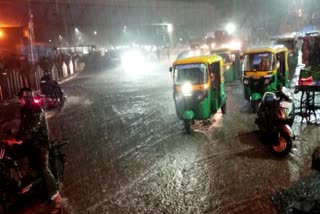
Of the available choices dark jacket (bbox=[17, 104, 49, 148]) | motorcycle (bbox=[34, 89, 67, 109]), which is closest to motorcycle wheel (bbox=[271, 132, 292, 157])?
dark jacket (bbox=[17, 104, 49, 148])

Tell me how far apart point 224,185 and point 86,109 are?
32.2ft

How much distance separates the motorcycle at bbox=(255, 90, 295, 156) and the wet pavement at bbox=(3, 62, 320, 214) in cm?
26

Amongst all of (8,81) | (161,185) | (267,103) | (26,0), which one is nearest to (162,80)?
(8,81)

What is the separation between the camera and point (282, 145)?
7688 mm

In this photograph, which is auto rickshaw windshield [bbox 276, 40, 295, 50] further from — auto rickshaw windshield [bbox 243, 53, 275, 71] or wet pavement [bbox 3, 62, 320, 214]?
wet pavement [bbox 3, 62, 320, 214]

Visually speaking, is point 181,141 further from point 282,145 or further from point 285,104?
point 285,104

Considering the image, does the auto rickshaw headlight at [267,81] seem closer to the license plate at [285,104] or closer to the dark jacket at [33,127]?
the license plate at [285,104]

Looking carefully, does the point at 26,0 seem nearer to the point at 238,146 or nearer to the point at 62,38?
the point at 62,38

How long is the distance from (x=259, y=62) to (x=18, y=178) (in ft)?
31.4

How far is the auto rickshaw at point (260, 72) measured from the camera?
40.4ft

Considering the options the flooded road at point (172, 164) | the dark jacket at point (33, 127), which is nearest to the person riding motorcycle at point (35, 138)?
the dark jacket at point (33, 127)

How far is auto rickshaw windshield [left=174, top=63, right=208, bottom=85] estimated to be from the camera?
10.1 meters

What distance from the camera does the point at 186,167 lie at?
7.45 m

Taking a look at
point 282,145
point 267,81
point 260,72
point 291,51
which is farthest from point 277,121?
point 291,51
